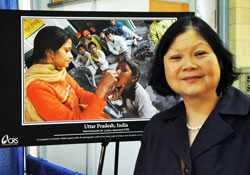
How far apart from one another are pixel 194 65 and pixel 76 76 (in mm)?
987

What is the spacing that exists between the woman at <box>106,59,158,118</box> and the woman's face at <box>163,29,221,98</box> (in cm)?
86

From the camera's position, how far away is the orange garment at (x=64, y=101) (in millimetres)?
1804

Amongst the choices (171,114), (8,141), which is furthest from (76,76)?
(171,114)

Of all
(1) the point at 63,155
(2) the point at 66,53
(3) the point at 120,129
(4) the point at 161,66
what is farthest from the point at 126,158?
(4) the point at 161,66

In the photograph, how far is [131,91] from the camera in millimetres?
1890

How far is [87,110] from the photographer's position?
184 cm

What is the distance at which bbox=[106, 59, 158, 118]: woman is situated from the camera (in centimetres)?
188

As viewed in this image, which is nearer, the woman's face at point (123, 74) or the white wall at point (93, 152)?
the woman's face at point (123, 74)

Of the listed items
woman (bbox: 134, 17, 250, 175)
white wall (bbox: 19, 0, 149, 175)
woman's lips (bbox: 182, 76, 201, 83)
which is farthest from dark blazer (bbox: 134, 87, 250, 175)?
white wall (bbox: 19, 0, 149, 175)

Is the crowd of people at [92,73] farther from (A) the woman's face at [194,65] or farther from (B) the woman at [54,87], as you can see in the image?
(A) the woman's face at [194,65]

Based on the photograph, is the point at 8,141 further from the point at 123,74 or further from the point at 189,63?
the point at 189,63

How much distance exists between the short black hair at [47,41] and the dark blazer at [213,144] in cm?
93

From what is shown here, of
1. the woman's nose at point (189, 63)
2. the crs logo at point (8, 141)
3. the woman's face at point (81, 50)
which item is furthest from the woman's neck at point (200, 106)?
the crs logo at point (8, 141)

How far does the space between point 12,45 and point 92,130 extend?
626 millimetres
